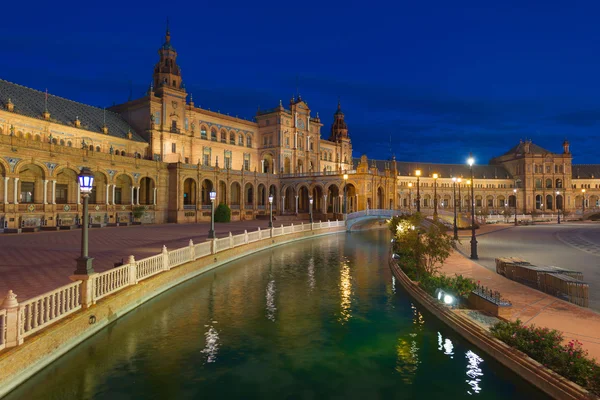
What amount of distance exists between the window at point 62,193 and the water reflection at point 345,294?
32.4 metres

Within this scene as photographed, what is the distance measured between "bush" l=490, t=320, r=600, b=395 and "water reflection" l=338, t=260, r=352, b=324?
4.65m

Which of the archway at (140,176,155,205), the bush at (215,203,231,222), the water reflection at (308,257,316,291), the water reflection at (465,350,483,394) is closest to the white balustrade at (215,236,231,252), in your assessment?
the water reflection at (308,257,316,291)

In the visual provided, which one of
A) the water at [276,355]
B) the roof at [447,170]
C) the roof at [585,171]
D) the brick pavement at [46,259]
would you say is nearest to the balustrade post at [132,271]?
the water at [276,355]

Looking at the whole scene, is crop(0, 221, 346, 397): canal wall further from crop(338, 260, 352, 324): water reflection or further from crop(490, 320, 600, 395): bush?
crop(490, 320, 600, 395): bush

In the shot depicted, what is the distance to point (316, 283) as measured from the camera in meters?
17.3

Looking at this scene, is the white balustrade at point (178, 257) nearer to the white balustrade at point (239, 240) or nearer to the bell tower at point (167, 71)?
the white balustrade at point (239, 240)

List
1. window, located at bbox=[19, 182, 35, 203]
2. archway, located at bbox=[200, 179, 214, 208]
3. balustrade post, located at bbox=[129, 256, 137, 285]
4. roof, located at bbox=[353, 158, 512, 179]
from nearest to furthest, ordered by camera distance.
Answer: balustrade post, located at bbox=[129, 256, 137, 285], window, located at bbox=[19, 182, 35, 203], archway, located at bbox=[200, 179, 214, 208], roof, located at bbox=[353, 158, 512, 179]

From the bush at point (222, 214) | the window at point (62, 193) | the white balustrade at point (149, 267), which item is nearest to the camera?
the white balustrade at point (149, 267)

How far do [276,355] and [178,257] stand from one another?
351 inches

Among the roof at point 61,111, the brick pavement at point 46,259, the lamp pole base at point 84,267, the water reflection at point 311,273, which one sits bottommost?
the water reflection at point 311,273

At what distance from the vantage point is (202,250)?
1955 cm

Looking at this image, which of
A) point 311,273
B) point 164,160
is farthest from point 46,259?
point 164,160

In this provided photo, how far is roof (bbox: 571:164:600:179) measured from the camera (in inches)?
4286

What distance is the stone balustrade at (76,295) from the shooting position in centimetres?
714
